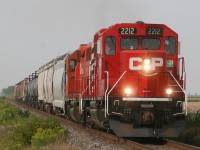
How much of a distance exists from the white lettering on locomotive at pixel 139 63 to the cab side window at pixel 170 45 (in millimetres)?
844

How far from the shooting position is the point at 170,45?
49.1ft

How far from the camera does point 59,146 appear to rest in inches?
474

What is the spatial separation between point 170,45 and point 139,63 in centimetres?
150

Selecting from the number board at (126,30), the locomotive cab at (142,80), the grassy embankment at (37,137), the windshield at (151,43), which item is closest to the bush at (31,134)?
the grassy embankment at (37,137)

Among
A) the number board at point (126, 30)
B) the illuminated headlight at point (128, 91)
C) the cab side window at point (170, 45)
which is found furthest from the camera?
the cab side window at point (170, 45)

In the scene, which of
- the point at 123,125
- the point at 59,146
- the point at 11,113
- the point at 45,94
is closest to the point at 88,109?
the point at 123,125

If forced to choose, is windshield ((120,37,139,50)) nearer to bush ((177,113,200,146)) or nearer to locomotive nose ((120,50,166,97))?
locomotive nose ((120,50,166,97))

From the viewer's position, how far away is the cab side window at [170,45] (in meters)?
14.9

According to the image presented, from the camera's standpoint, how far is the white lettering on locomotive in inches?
558

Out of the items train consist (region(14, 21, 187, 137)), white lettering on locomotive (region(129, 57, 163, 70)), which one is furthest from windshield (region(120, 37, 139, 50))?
white lettering on locomotive (region(129, 57, 163, 70))

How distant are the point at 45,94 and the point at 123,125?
21.5 m

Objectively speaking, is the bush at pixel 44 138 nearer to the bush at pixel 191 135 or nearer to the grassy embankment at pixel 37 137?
the grassy embankment at pixel 37 137

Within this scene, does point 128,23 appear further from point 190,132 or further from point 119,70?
point 190,132

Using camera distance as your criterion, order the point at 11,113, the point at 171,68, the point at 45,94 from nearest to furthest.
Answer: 1. the point at 171,68
2. the point at 11,113
3. the point at 45,94
